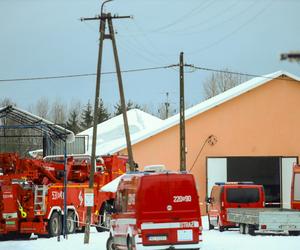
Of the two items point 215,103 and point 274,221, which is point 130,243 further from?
point 215,103

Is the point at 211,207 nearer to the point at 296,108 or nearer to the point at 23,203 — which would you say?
the point at 23,203

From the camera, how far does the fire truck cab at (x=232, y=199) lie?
102 ft

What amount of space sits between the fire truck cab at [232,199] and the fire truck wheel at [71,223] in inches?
223

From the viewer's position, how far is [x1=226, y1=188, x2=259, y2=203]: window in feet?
103

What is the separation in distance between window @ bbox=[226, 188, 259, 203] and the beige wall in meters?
16.3

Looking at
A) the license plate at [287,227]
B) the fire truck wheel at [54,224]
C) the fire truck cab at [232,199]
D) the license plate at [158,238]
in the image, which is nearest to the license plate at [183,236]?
the license plate at [158,238]

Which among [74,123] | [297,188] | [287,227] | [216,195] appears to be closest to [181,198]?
[287,227]

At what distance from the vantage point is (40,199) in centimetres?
2866

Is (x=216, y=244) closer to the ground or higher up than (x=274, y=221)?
closer to the ground

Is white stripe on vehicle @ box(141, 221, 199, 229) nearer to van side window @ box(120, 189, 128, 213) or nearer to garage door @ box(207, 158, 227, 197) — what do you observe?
van side window @ box(120, 189, 128, 213)

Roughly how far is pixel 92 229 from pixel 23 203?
730 centimetres

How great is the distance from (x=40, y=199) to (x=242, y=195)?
27.2ft

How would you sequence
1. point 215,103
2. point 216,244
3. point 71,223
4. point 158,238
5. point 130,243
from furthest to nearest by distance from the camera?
point 215,103
point 71,223
point 216,244
point 130,243
point 158,238

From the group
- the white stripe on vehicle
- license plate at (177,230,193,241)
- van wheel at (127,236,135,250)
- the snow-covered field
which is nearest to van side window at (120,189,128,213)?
van wheel at (127,236,135,250)
